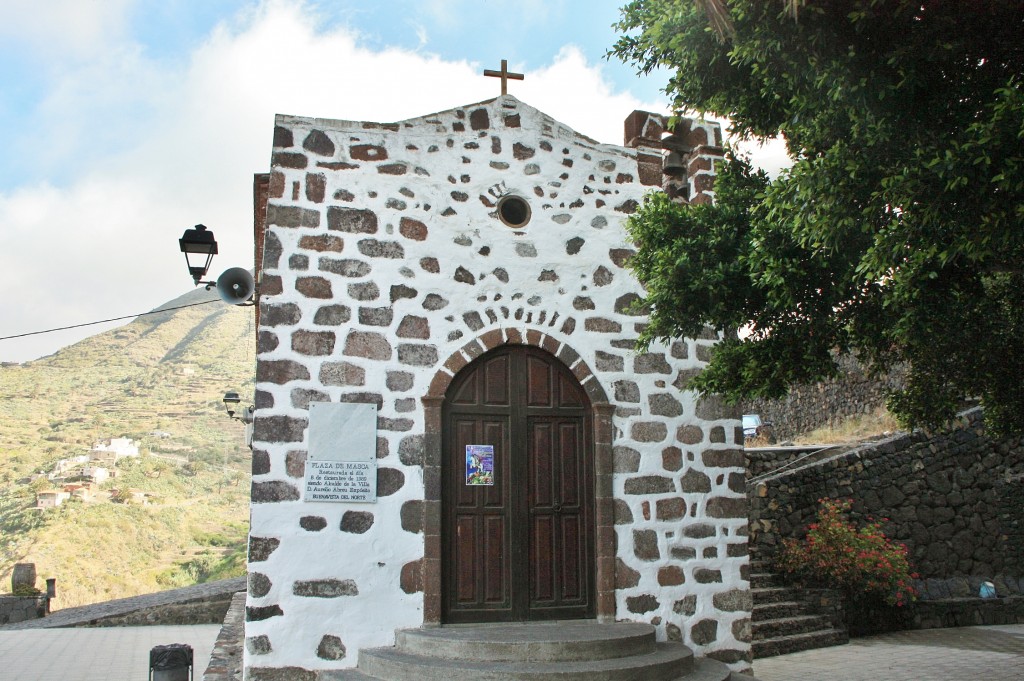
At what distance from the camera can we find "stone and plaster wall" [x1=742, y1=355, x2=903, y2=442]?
18062mm

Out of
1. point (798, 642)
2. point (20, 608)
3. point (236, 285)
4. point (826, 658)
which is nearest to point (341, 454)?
point (236, 285)

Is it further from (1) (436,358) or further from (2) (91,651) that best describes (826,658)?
(2) (91,651)

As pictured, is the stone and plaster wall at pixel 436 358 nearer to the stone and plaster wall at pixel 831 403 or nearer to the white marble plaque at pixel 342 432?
the white marble plaque at pixel 342 432

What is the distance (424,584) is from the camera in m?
6.52

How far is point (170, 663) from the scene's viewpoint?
6.62 m

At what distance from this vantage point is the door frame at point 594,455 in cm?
654

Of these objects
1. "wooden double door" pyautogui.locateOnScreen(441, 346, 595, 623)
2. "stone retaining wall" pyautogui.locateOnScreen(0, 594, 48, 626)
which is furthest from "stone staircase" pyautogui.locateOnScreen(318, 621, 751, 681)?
"stone retaining wall" pyautogui.locateOnScreen(0, 594, 48, 626)

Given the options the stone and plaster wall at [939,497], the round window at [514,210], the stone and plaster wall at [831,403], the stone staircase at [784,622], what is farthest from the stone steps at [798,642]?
the stone and plaster wall at [831,403]

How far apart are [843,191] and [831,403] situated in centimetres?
1537

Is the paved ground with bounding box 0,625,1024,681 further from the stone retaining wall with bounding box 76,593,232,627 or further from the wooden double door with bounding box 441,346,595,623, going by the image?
the wooden double door with bounding box 441,346,595,623

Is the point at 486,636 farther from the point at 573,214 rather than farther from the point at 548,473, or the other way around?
the point at 573,214

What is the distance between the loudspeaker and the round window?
8.95 feet

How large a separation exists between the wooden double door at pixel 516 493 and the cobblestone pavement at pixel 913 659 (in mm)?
2500

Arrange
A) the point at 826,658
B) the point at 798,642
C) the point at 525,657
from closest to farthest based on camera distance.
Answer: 1. the point at 525,657
2. the point at 826,658
3. the point at 798,642
